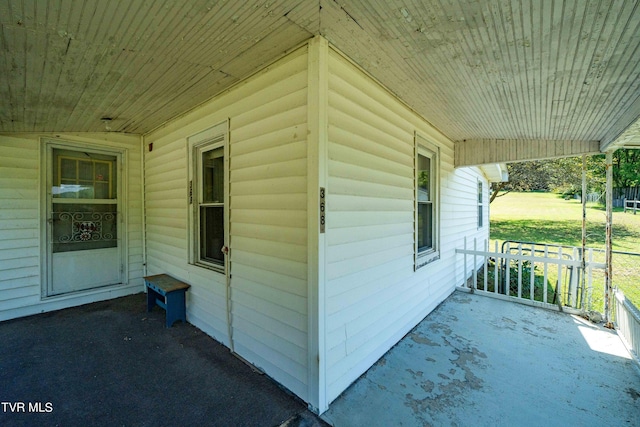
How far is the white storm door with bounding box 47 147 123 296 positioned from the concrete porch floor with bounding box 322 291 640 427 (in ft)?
13.9

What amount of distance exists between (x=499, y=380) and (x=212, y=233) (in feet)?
10.8

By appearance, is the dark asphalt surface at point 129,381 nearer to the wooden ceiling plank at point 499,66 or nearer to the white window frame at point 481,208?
the wooden ceiling plank at point 499,66

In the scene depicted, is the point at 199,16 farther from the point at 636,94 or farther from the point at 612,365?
the point at 612,365

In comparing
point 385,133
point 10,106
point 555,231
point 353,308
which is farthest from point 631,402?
point 555,231

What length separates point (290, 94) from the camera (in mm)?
2104

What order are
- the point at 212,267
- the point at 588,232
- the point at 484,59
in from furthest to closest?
the point at 588,232, the point at 212,267, the point at 484,59

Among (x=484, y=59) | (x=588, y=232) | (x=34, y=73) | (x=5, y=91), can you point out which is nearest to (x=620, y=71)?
(x=484, y=59)

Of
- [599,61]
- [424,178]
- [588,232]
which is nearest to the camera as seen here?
[599,61]

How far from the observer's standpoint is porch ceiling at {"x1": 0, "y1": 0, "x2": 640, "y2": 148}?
148 centimetres

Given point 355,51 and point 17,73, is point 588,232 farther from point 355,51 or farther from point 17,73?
point 17,73

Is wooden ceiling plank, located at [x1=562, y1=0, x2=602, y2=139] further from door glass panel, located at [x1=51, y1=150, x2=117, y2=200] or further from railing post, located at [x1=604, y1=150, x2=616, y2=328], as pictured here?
door glass panel, located at [x1=51, y1=150, x2=117, y2=200]

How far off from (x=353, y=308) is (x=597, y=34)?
238 centimetres

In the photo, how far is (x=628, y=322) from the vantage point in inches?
112

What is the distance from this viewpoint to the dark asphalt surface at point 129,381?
189 centimetres
